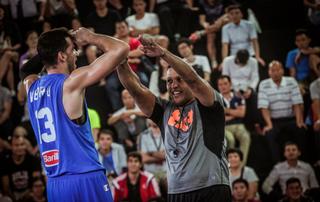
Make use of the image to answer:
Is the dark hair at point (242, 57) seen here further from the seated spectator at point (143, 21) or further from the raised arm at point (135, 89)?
the raised arm at point (135, 89)

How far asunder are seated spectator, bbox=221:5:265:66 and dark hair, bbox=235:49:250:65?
724 mm

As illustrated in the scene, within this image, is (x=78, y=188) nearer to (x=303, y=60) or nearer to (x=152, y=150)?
(x=152, y=150)

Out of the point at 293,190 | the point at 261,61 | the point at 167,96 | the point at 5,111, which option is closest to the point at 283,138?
the point at 293,190

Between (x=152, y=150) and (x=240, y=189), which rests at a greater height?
(x=152, y=150)

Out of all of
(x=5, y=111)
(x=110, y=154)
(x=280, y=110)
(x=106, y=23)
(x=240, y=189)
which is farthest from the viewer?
(x=106, y=23)

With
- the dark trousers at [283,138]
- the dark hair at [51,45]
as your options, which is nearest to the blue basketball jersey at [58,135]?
the dark hair at [51,45]

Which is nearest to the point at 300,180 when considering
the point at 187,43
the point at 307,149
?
the point at 307,149

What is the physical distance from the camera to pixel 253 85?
11.6m

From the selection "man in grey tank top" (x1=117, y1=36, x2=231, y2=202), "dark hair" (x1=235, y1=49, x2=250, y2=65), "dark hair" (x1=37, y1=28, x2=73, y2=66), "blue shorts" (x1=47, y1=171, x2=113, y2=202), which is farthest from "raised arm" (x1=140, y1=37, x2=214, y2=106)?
"dark hair" (x1=235, y1=49, x2=250, y2=65)

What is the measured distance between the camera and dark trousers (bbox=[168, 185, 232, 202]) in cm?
547

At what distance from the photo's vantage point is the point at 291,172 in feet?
33.2

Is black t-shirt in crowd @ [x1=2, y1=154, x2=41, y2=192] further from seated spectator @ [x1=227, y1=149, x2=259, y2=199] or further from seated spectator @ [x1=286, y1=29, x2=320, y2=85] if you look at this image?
seated spectator @ [x1=286, y1=29, x2=320, y2=85]

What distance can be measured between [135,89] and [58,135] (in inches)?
40.2

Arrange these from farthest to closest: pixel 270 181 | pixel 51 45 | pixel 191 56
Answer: pixel 191 56
pixel 270 181
pixel 51 45
